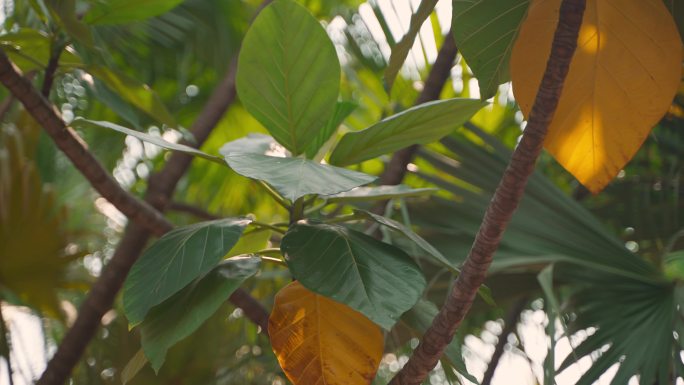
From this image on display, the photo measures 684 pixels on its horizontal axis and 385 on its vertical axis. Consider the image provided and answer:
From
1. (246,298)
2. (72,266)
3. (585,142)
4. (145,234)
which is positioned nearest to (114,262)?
(145,234)

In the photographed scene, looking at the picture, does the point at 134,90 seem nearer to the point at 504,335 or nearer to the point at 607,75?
the point at 607,75

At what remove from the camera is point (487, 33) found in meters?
0.45

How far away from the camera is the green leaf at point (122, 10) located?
25.6 inches

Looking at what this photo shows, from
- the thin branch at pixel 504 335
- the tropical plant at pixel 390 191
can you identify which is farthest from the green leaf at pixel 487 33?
the thin branch at pixel 504 335

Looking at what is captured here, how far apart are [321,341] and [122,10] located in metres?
0.34

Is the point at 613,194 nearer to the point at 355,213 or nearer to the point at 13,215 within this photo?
the point at 355,213

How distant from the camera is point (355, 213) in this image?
542 mm

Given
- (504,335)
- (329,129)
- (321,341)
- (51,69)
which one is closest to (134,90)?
(51,69)

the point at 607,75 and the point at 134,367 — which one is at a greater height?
the point at 607,75

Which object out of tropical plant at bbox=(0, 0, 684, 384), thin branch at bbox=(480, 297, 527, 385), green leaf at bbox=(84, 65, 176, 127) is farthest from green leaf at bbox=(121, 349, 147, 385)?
thin branch at bbox=(480, 297, 527, 385)

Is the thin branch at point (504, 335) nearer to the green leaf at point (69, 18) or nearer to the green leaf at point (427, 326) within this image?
the green leaf at point (427, 326)

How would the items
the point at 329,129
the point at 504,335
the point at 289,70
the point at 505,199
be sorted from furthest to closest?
the point at 504,335
the point at 329,129
the point at 289,70
the point at 505,199

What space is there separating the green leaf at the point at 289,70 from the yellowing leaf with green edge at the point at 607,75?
5.3 inches

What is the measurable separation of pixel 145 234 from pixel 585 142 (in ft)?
2.43
